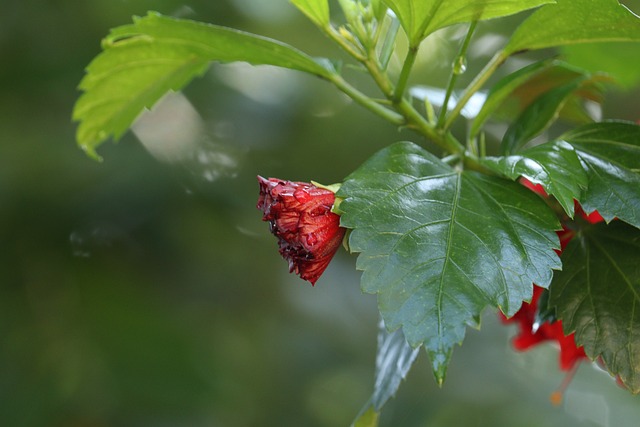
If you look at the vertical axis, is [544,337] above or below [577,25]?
below

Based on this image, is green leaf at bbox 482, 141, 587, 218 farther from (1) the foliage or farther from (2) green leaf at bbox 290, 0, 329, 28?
(2) green leaf at bbox 290, 0, 329, 28

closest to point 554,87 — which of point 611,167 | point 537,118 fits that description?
point 537,118

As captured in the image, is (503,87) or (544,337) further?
(544,337)

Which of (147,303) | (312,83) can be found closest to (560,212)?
(147,303)

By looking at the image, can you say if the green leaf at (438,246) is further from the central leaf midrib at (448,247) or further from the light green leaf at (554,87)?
the light green leaf at (554,87)

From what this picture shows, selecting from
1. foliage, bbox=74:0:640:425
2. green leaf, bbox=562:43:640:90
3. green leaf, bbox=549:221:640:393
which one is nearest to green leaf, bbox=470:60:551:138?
foliage, bbox=74:0:640:425

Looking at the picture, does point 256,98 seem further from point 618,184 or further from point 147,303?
point 618,184

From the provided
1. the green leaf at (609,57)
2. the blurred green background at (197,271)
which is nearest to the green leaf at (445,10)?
the green leaf at (609,57)

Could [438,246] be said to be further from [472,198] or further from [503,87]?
[503,87]

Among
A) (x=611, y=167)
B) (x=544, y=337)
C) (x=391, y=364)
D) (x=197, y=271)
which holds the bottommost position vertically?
(x=197, y=271)
